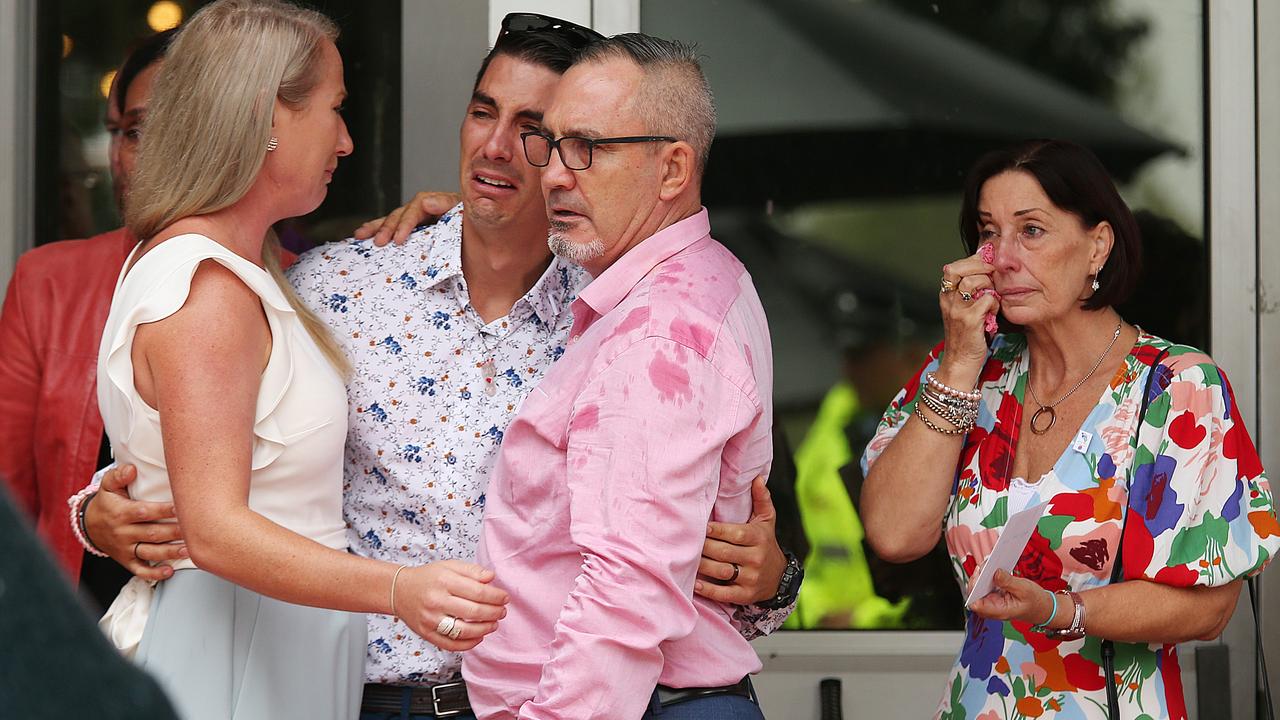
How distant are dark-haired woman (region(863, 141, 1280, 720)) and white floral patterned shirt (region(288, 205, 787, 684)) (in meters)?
0.44

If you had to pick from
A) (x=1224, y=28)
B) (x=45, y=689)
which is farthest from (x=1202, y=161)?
(x=45, y=689)

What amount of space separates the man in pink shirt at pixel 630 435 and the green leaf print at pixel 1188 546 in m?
0.75

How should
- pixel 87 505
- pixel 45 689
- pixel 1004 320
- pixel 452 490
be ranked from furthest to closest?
pixel 1004 320 → pixel 452 490 → pixel 87 505 → pixel 45 689

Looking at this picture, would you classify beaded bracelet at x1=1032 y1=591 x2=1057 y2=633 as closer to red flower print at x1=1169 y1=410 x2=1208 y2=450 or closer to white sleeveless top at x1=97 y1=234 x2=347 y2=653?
red flower print at x1=1169 y1=410 x2=1208 y2=450

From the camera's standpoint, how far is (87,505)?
1977mm

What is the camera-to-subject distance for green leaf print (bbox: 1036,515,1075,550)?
7.45 ft

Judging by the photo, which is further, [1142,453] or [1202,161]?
[1202,161]

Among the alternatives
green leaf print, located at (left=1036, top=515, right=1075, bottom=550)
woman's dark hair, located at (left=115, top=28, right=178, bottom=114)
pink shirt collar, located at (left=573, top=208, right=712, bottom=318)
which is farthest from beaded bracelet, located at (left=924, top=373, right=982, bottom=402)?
woman's dark hair, located at (left=115, top=28, right=178, bottom=114)

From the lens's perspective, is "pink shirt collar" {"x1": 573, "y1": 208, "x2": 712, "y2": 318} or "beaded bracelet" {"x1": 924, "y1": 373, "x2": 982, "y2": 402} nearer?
"pink shirt collar" {"x1": 573, "y1": 208, "x2": 712, "y2": 318}

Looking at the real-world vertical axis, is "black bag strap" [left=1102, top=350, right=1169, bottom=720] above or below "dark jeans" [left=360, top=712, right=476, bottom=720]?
above

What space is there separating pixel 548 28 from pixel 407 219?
17.8 inches

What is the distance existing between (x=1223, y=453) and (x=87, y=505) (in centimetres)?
190

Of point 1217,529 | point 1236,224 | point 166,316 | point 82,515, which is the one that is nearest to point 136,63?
point 82,515

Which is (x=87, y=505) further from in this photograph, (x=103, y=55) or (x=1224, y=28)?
A: (x=1224, y=28)
